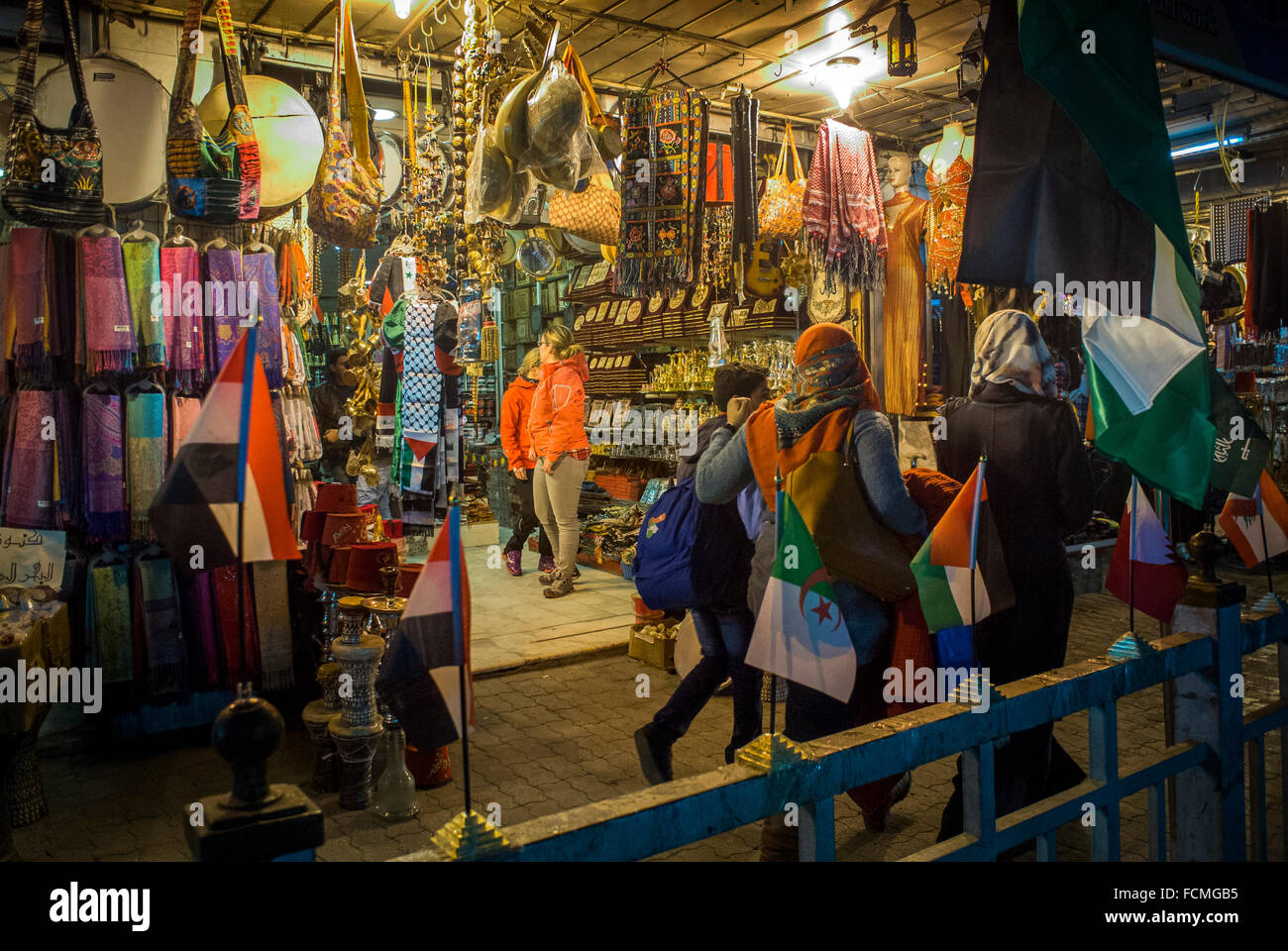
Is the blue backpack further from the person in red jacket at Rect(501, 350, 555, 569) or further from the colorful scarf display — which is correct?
the person in red jacket at Rect(501, 350, 555, 569)

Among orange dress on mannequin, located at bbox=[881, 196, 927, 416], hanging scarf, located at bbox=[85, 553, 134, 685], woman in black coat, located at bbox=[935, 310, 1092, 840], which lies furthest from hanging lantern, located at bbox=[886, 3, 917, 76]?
hanging scarf, located at bbox=[85, 553, 134, 685]

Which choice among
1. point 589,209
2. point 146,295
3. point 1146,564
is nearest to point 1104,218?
point 1146,564

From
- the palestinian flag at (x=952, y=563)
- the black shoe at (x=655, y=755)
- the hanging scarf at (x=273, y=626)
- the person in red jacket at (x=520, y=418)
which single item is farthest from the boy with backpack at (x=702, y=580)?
the person in red jacket at (x=520, y=418)

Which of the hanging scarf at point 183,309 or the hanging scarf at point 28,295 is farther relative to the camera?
the hanging scarf at point 183,309

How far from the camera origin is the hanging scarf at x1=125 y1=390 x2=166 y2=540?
3887mm

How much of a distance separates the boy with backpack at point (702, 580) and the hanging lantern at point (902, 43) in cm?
267

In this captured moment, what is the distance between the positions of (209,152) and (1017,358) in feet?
11.6

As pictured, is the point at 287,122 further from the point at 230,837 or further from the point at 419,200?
the point at 230,837

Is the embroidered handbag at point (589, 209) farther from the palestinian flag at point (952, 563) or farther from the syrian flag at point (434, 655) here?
the syrian flag at point (434, 655)

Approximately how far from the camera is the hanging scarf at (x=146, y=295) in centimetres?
388

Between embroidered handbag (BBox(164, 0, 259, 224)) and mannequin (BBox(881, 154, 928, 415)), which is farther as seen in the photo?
mannequin (BBox(881, 154, 928, 415))

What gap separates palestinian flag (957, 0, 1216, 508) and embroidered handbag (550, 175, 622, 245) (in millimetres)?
2338

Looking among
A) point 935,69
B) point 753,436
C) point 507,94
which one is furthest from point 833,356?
point 935,69

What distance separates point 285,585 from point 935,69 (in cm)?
550
